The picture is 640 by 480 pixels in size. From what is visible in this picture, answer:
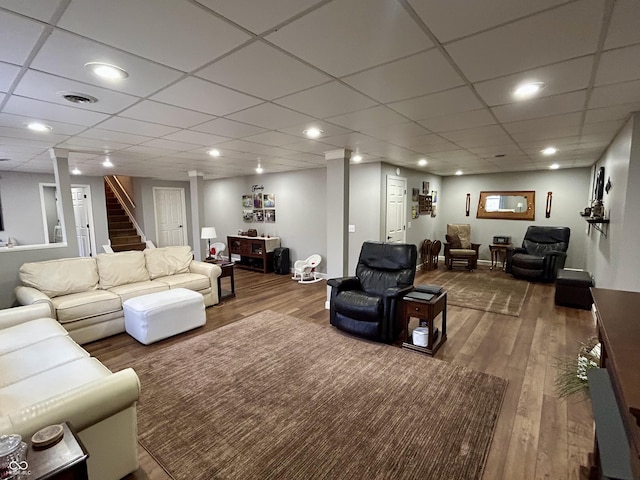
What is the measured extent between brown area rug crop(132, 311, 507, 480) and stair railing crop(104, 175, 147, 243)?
19.6 feet

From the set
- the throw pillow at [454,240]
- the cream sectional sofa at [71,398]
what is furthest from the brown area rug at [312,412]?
the throw pillow at [454,240]

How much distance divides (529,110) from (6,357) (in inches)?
176

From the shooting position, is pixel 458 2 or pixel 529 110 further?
pixel 529 110

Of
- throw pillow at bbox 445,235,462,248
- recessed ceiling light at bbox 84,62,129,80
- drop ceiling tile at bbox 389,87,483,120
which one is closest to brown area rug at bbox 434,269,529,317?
throw pillow at bbox 445,235,462,248

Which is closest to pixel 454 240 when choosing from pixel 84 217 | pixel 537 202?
pixel 537 202

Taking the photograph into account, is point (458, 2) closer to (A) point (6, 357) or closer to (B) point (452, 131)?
(B) point (452, 131)

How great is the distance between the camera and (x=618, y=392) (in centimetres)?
91

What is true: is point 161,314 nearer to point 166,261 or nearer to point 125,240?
point 166,261

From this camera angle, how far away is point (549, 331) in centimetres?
362

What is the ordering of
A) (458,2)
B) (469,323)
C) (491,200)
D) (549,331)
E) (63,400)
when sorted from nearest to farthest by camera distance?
(458,2), (63,400), (549,331), (469,323), (491,200)

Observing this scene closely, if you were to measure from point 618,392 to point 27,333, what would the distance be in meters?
3.62

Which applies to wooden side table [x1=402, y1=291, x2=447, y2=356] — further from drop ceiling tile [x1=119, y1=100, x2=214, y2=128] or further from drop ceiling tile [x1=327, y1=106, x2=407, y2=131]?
drop ceiling tile [x1=119, y1=100, x2=214, y2=128]

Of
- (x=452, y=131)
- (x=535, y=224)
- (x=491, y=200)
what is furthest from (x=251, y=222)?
(x=535, y=224)

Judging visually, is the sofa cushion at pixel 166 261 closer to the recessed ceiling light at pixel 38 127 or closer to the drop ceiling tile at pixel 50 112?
the recessed ceiling light at pixel 38 127
